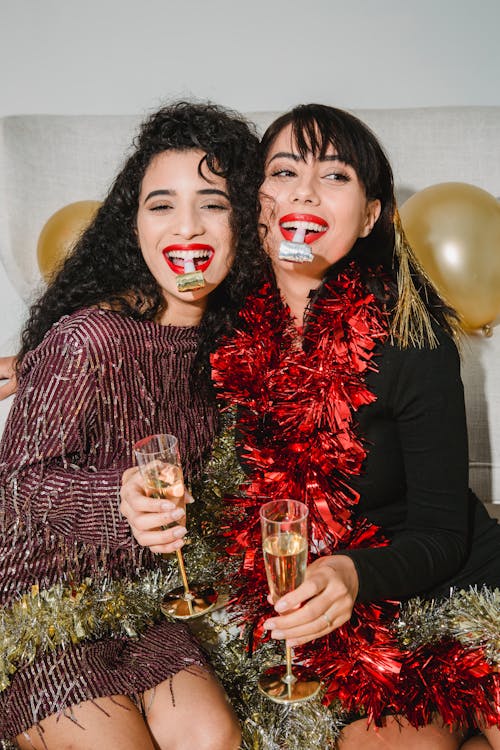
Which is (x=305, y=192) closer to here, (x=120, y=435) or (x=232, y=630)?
(x=120, y=435)

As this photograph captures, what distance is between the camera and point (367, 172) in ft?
4.33

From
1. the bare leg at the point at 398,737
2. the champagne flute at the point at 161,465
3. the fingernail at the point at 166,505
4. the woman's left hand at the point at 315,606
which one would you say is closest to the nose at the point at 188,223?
the champagne flute at the point at 161,465

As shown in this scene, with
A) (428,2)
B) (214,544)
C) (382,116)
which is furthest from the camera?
(428,2)

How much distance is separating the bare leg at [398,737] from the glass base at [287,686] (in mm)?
126

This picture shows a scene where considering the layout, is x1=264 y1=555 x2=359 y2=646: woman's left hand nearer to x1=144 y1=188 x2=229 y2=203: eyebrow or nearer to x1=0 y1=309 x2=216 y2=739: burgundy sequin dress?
x1=0 y1=309 x2=216 y2=739: burgundy sequin dress

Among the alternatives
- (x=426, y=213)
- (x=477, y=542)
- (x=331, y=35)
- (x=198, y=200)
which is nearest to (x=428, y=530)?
(x=477, y=542)

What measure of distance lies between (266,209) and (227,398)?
16.4 inches

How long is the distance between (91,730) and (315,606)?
452 millimetres

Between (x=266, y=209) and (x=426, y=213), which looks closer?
(x=266, y=209)

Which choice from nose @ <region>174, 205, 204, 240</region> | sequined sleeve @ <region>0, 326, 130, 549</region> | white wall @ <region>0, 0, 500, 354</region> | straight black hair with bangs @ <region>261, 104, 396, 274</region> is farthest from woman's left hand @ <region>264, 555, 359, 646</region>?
white wall @ <region>0, 0, 500, 354</region>

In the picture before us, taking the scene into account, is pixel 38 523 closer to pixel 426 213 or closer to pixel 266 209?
pixel 266 209

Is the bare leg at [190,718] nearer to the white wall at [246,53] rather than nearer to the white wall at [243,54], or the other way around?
the white wall at [243,54]

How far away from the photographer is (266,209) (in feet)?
4.45

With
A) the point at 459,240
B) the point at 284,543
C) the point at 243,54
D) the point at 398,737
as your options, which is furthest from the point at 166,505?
the point at 243,54
